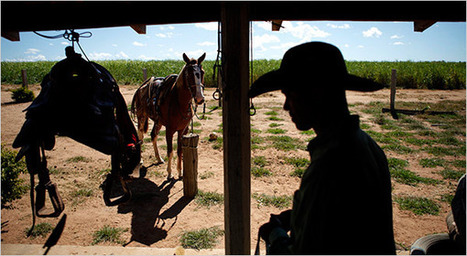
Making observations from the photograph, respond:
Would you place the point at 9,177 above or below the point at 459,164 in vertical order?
above

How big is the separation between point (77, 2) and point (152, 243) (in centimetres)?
298

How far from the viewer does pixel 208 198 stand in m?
4.45

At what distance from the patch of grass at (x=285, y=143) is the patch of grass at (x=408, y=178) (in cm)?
226

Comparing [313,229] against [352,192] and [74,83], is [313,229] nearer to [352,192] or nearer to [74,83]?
[352,192]

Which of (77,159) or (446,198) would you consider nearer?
(446,198)

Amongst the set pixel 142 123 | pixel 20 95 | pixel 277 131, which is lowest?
pixel 277 131

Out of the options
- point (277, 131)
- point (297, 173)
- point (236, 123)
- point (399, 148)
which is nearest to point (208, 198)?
point (297, 173)

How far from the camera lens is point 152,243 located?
11.0 ft

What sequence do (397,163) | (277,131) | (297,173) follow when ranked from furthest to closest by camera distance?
(277,131), (397,163), (297,173)

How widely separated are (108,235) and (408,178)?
5.61 meters

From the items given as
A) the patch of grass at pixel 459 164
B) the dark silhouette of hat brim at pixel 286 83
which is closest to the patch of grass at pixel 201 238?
the dark silhouette of hat brim at pixel 286 83

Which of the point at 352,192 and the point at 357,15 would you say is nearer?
the point at 352,192

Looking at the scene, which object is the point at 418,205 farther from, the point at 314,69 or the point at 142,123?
the point at 142,123

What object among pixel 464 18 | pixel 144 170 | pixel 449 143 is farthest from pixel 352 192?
pixel 449 143
